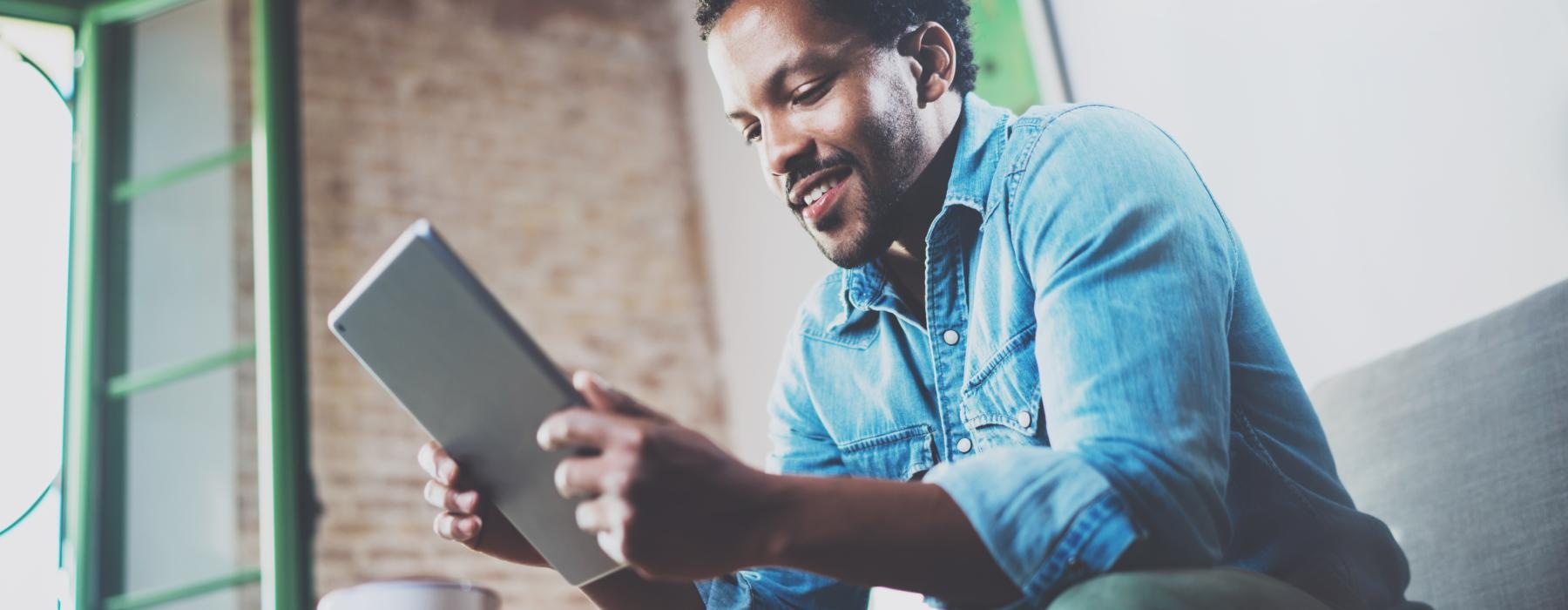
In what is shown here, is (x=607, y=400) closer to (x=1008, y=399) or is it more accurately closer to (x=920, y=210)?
(x=1008, y=399)

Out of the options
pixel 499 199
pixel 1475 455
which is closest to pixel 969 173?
pixel 1475 455

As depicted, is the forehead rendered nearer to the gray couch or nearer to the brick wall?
the gray couch

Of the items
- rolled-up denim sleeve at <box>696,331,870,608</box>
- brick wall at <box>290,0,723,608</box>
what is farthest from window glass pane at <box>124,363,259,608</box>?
rolled-up denim sleeve at <box>696,331,870,608</box>

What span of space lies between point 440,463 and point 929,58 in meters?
0.75

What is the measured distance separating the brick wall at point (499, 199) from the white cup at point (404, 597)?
1523 mm

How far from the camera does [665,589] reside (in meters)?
1.28

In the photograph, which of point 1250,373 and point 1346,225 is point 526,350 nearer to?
point 1250,373

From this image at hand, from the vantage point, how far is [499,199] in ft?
14.2

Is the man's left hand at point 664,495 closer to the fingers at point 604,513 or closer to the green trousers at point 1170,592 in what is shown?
the fingers at point 604,513

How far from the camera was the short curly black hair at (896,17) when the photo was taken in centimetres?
146

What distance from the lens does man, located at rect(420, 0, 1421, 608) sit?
85 centimetres

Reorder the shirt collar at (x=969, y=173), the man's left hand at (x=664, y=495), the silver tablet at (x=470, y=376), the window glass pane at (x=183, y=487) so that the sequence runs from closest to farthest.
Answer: the man's left hand at (x=664, y=495), the silver tablet at (x=470, y=376), the shirt collar at (x=969, y=173), the window glass pane at (x=183, y=487)

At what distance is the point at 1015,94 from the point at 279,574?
171 cm

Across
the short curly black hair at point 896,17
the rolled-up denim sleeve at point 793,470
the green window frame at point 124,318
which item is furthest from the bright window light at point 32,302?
the short curly black hair at point 896,17
